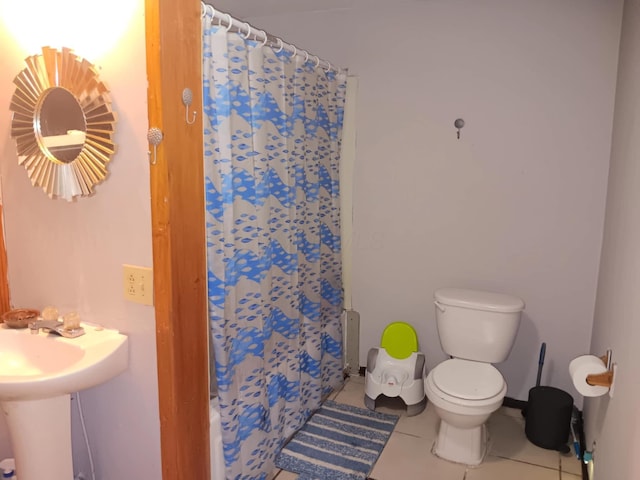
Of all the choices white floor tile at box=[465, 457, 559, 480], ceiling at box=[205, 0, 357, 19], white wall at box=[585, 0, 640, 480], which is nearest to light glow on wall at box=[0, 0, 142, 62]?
ceiling at box=[205, 0, 357, 19]

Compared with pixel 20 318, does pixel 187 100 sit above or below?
above

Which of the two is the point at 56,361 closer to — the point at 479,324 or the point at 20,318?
the point at 20,318

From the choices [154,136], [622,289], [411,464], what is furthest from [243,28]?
[411,464]

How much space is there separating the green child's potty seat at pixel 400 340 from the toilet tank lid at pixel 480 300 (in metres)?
0.43

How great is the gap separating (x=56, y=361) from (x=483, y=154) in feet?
7.65

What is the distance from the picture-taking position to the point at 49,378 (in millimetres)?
1409

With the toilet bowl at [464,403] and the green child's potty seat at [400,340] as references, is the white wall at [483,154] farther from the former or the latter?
the toilet bowl at [464,403]

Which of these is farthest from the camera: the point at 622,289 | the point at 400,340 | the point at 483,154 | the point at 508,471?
the point at 400,340

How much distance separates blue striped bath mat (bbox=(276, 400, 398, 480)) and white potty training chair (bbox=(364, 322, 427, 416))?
0.13m

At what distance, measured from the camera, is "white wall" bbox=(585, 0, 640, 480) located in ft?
4.82

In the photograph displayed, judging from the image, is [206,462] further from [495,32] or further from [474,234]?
[495,32]

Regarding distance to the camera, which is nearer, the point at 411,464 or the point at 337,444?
the point at 411,464

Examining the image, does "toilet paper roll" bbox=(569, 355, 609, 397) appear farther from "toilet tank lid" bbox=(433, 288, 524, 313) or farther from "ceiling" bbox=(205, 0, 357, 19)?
"ceiling" bbox=(205, 0, 357, 19)

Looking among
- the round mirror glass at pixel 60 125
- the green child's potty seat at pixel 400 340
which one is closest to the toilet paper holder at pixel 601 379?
the green child's potty seat at pixel 400 340
